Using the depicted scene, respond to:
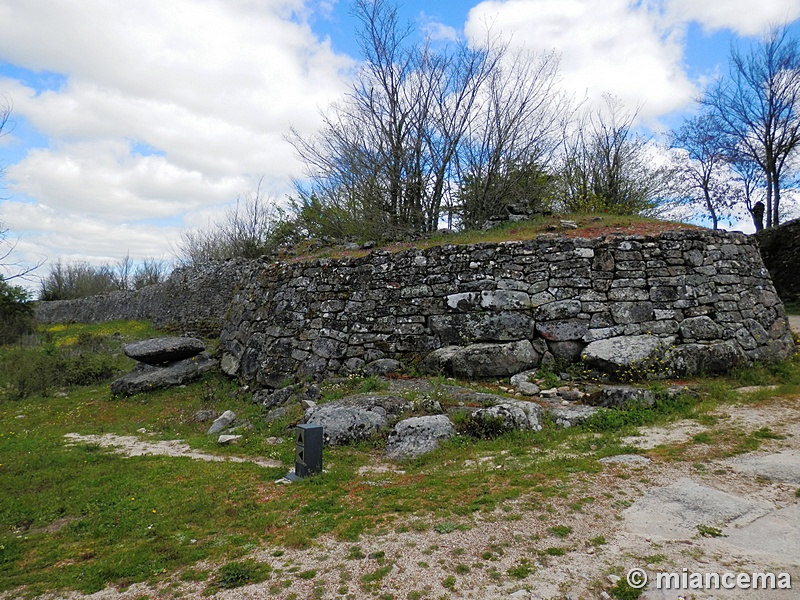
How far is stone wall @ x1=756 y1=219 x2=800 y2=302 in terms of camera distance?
16328 mm

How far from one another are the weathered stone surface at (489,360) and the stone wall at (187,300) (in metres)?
11.1

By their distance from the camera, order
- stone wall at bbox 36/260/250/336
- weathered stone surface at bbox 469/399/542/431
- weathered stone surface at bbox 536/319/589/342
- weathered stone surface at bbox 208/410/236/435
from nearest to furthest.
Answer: weathered stone surface at bbox 469/399/542/431 < weathered stone surface at bbox 208/410/236/435 < weathered stone surface at bbox 536/319/589/342 < stone wall at bbox 36/260/250/336

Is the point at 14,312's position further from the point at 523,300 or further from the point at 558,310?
the point at 558,310

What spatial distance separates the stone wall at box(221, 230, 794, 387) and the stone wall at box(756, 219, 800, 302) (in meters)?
8.62

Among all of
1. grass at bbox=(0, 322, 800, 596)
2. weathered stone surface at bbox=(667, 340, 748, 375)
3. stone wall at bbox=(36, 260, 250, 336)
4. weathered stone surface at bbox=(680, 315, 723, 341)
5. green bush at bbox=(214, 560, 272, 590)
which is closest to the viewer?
green bush at bbox=(214, 560, 272, 590)

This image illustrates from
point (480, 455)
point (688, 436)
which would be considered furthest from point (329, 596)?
point (688, 436)

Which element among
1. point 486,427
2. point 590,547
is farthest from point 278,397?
point 590,547

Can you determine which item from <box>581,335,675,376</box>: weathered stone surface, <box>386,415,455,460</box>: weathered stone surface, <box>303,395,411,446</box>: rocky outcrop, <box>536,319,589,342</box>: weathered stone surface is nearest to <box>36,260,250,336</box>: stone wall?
<box>303,395,411,446</box>: rocky outcrop

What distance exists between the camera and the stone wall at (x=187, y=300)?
20.1 meters

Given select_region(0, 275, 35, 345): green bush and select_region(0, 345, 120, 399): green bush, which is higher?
select_region(0, 275, 35, 345): green bush

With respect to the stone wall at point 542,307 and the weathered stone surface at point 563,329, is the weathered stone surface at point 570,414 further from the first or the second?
the weathered stone surface at point 563,329

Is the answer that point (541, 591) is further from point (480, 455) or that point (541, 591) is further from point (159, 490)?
point (159, 490)

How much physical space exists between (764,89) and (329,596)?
27736mm

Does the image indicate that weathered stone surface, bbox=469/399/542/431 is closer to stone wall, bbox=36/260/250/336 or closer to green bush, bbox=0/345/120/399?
green bush, bbox=0/345/120/399
